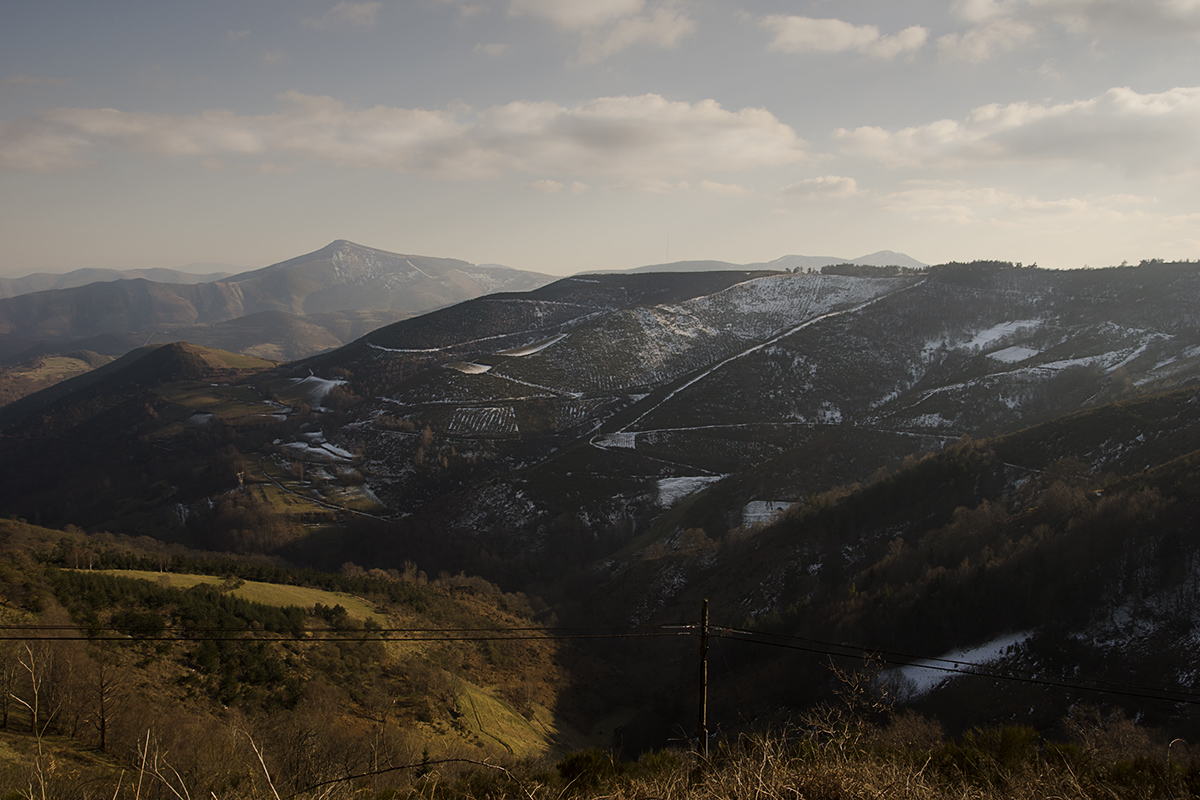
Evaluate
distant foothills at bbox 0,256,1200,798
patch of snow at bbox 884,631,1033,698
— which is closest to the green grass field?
distant foothills at bbox 0,256,1200,798

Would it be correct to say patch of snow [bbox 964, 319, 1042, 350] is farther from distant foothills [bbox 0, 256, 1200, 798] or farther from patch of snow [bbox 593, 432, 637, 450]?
patch of snow [bbox 593, 432, 637, 450]

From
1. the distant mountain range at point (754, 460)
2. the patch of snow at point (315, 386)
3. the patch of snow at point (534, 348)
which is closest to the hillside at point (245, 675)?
the distant mountain range at point (754, 460)

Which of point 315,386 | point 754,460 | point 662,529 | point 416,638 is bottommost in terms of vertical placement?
point 662,529

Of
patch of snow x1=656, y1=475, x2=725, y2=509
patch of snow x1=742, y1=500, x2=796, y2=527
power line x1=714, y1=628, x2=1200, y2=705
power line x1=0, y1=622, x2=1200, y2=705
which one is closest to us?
power line x1=0, y1=622, x2=1200, y2=705

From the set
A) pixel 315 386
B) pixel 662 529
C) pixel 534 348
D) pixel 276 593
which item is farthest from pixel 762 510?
pixel 315 386

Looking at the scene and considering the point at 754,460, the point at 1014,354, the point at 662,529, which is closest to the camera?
the point at 662,529

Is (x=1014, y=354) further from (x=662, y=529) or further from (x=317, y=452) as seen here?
(x=317, y=452)

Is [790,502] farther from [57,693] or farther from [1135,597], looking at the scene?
[57,693]

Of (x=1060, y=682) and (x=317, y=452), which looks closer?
(x=1060, y=682)

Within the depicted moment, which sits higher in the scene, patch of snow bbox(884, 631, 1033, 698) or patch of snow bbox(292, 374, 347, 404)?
patch of snow bbox(292, 374, 347, 404)

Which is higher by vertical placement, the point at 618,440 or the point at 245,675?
the point at 618,440
